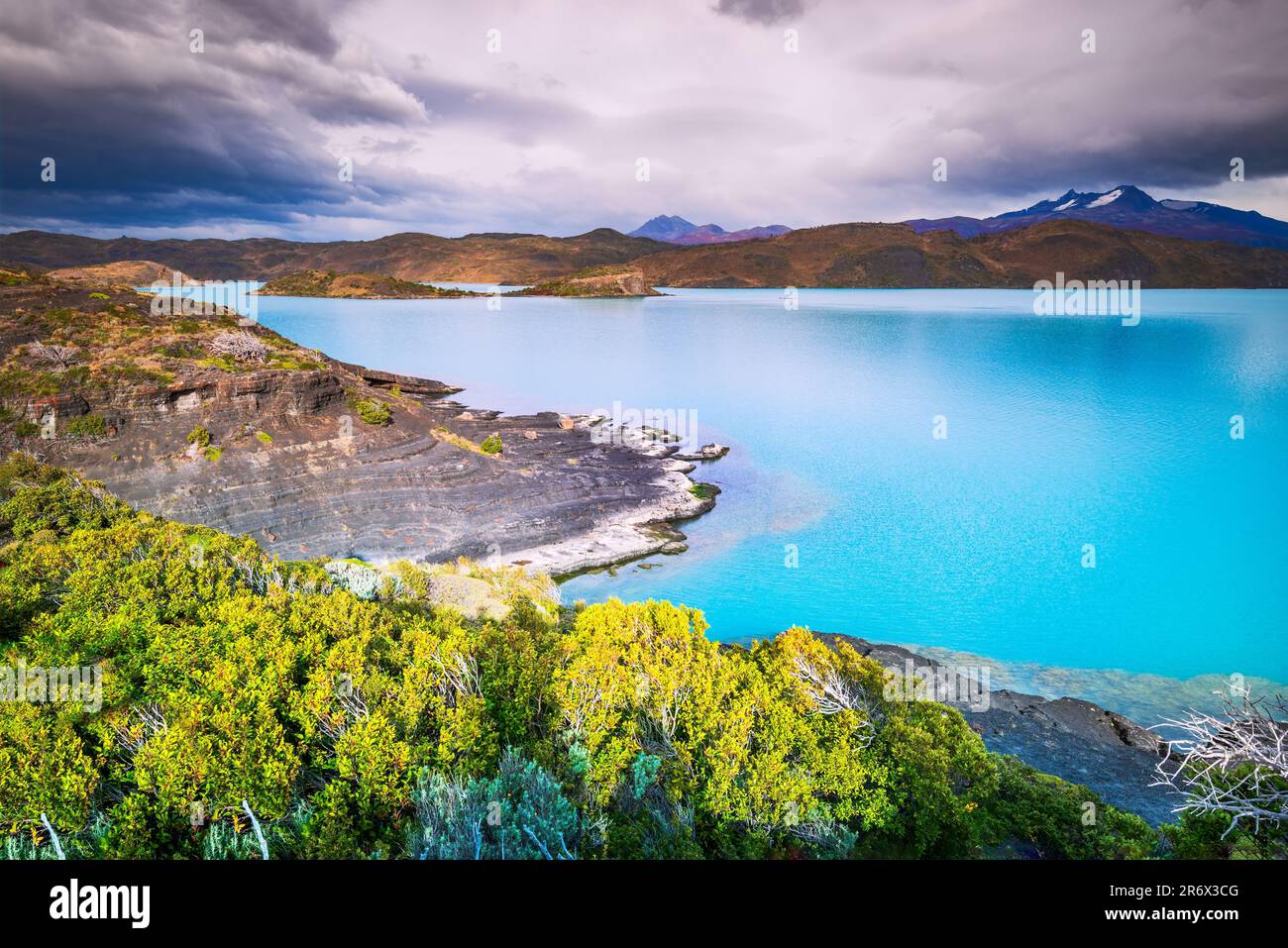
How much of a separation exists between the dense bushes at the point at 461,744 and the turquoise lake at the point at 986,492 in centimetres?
1062

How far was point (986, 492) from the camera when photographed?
3653 cm

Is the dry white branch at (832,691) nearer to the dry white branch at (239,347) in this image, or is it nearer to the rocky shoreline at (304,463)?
the rocky shoreline at (304,463)

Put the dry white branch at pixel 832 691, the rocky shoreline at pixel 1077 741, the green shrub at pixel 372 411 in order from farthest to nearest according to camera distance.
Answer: the green shrub at pixel 372 411 → the rocky shoreline at pixel 1077 741 → the dry white branch at pixel 832 691

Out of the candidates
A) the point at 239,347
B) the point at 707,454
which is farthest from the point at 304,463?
the point at 707,454

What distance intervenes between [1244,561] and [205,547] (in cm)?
3962

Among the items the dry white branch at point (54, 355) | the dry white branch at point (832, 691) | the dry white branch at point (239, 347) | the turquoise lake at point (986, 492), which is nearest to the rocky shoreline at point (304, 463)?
the dry white branch at point (54, 355)

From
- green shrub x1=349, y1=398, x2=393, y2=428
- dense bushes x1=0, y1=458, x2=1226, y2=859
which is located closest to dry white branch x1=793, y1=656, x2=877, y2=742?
dense bushes x1=0, y1=458, x2=1226, y2=859

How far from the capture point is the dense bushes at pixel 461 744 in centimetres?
800

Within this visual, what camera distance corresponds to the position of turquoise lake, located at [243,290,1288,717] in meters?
22.8

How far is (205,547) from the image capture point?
17.6 metres

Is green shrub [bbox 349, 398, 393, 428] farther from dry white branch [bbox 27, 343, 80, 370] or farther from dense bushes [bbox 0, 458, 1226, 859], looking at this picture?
dense bushes [bbox 0, 458, 1226, 859]

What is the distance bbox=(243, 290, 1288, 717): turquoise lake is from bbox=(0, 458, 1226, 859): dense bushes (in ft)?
34.8

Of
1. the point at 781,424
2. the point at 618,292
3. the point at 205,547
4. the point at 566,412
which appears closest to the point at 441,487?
the point at 205,547
